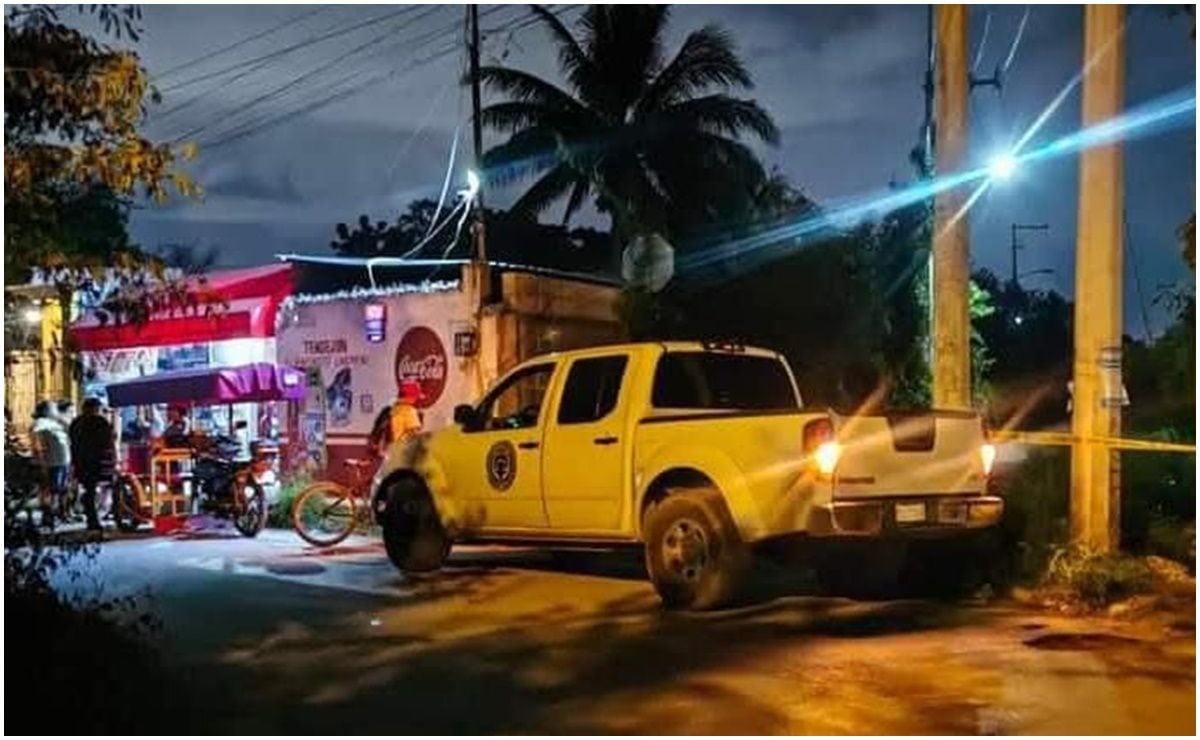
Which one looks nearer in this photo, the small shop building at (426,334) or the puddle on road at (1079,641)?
the puddle on road at (1079,641)

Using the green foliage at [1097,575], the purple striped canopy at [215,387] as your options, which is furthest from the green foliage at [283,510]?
the green foliage at [1097,575]

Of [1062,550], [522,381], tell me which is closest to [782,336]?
[522,381]

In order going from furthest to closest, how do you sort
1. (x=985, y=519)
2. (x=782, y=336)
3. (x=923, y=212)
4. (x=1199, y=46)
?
(x=923, y=212) < (x=782, y=336) < (x=985, y=519) < (x=1199, y=46)

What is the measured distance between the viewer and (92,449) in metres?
15.5

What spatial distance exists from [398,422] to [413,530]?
290cm

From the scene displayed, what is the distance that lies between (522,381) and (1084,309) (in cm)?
420

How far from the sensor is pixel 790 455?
881cm

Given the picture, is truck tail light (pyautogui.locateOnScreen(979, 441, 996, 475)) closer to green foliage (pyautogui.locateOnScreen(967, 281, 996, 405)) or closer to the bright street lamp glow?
the bright street lamp glow

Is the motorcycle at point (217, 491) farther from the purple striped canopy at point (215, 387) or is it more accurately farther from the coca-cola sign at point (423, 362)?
the coca-cola sign at point (423, 362)

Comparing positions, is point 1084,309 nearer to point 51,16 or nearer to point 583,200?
point 51,16

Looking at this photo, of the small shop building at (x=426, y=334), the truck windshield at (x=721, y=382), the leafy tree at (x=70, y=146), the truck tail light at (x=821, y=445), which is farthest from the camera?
the small shop building at (x=426, y=334)

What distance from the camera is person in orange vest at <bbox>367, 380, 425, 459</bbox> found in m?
14.5

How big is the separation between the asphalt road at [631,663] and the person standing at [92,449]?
174 inches

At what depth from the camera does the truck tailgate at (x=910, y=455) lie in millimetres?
8852
